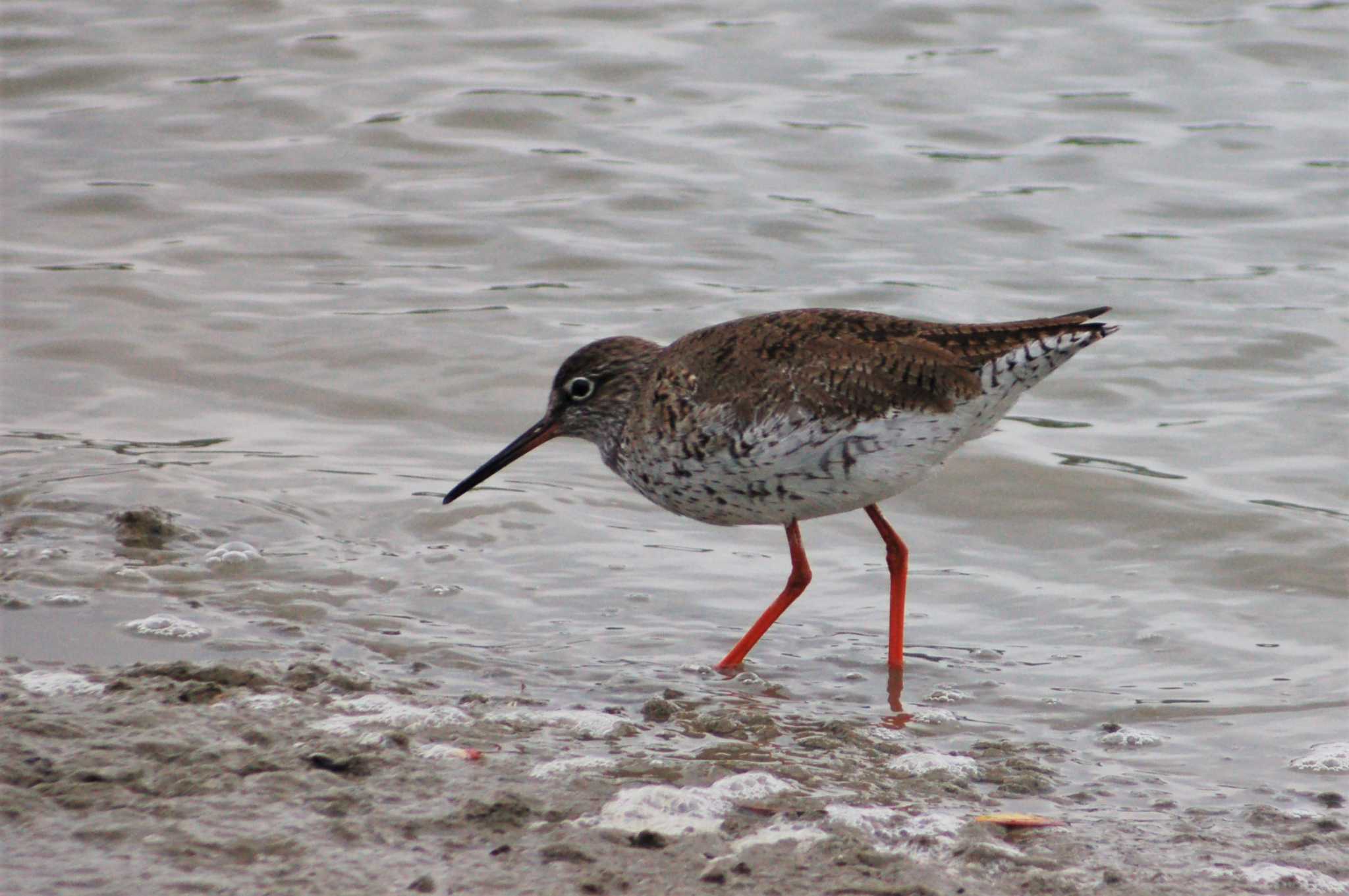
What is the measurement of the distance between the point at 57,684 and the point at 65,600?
1028mm

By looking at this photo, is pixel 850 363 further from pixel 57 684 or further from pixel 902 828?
pixel 57 684

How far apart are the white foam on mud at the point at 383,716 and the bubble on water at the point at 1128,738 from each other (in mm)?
2163

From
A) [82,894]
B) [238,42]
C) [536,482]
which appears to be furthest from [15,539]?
[238,42]

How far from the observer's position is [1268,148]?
12.0 meters

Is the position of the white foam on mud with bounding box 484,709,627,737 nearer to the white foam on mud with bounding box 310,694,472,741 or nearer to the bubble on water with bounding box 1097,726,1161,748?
the white foam on mud with bounding box 310,694,472,741

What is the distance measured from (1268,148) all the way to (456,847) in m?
9.83

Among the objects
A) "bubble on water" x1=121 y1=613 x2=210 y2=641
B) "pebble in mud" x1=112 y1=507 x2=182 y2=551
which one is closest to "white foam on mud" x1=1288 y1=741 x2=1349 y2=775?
"bubble on water" x1=121 y1=613 x2=210 y2=641

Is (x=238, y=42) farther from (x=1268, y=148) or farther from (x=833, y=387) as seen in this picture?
(x=833, y=387)

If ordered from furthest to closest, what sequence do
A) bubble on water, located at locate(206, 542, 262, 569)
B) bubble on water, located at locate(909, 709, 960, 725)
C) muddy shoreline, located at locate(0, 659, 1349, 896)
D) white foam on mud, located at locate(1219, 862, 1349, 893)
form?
bubble on water, located at locate(206, 542, 262, 569) → bubble on water, located at locate(909, 709, 960, 725) → white foam on mud, located at locate(1219, 862, 1349, 893) → muddy shoreline, located at locate(0, 659, 1349, 896)

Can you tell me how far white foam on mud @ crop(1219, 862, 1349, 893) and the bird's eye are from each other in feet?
11.2

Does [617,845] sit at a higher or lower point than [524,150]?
lower

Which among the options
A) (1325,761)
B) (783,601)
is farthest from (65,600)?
(1325,761)

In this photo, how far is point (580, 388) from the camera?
6855 millimetres

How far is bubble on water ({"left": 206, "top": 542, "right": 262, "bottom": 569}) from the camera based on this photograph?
6.76 meters
